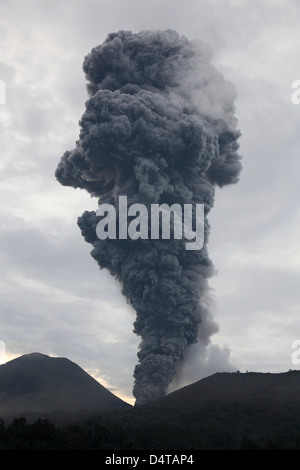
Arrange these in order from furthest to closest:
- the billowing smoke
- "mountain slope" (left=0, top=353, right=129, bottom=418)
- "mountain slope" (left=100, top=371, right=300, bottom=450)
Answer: "mountain slope" (left=0, top=353, right=129, bottom=418) → the billowing smoke → "mountain slope" (left=100, top=371, right=300, bottom=450)

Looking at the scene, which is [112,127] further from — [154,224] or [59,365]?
[59,365]

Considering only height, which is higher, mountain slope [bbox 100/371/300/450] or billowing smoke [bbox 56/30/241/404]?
billowing smoke [bbox 56/30/241/404]

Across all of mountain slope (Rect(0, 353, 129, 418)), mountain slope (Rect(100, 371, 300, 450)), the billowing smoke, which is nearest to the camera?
mountain slope (Rect(100, 371, 300, 450))

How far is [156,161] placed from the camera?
69.4 metres

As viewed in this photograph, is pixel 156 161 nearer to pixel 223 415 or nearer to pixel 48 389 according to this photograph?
pixel 223 415

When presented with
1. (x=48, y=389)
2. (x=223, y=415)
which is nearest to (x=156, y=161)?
(x=223, y=415)

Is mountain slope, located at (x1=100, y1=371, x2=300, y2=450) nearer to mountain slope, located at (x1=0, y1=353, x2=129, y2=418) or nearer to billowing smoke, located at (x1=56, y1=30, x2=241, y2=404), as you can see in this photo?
billowing smoke, located at (x1=56, y1=30, x2=241, y2=404)

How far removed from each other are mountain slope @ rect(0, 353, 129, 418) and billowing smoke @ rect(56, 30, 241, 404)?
14.8 meters

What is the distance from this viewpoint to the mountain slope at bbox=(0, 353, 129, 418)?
71.6 metres

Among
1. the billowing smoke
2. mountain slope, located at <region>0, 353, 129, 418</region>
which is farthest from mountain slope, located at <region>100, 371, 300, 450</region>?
mountain slope, located at <region>0, 353, 129, 418</region>

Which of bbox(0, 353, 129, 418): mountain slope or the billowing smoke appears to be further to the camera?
bbox(0, 353, 129, 418): mountain slope

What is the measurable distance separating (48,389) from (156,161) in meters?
40.4
